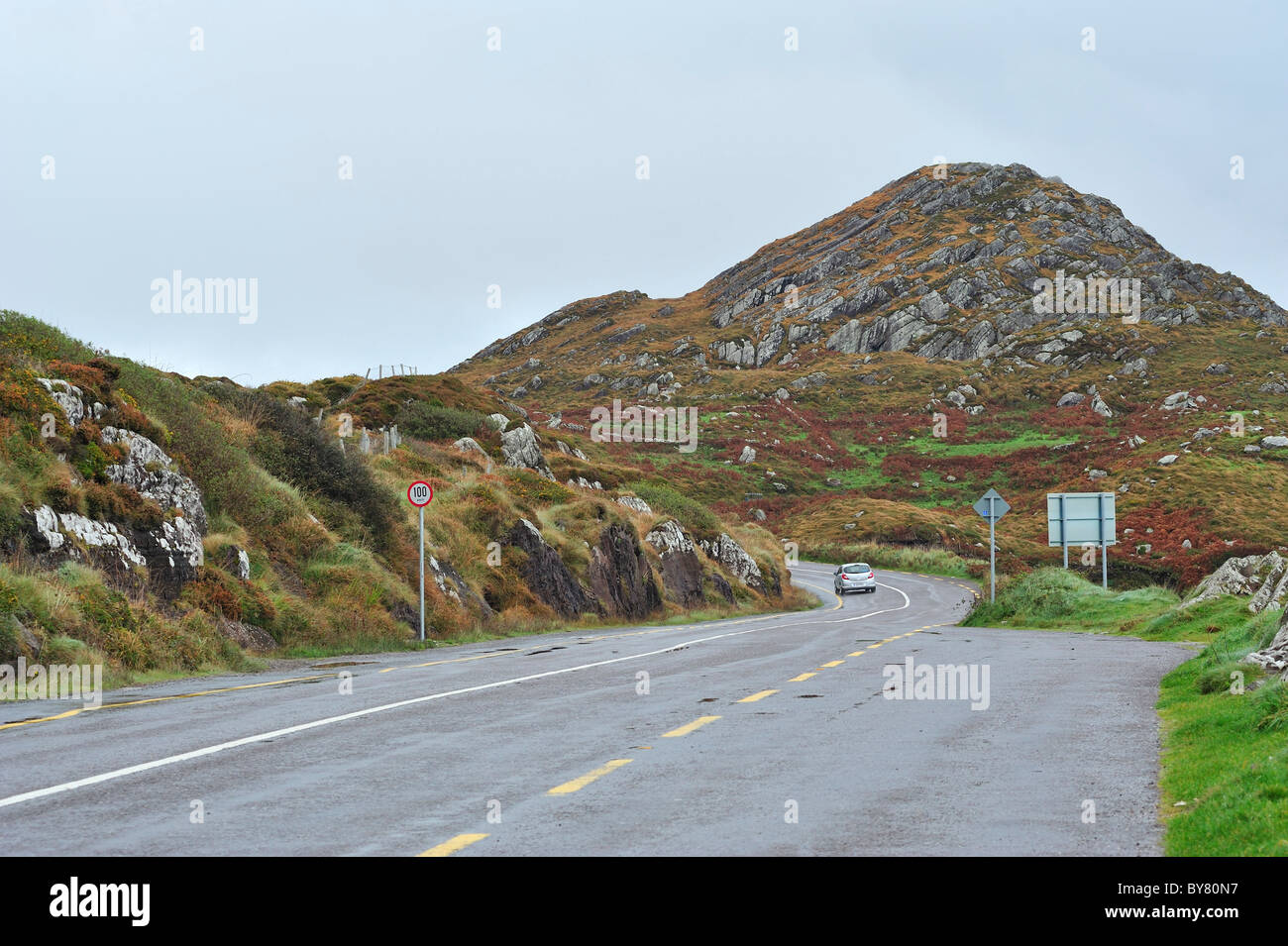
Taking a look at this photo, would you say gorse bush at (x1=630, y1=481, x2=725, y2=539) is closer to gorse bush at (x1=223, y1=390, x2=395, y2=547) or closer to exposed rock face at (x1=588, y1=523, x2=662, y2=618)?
exposed rock face at (x1=588, y1=523, x2=662, y2=618)

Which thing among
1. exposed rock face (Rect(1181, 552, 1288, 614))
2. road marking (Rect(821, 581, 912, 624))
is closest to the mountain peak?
road marking (Rect(821, 581, 912, 624))

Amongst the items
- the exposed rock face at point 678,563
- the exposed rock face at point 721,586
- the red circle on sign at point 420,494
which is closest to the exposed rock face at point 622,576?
the exposed rock face at point 678,563

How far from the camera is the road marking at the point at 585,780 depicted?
7.76 metres

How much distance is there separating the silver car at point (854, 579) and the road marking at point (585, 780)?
49252mm

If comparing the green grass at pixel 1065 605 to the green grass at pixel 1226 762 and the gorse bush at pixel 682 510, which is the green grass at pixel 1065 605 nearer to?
the green grass at pixel 1226 762

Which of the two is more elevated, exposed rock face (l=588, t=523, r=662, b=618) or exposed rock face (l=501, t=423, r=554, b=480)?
exposed rock face (l=501, t=423, r=554, b=480)

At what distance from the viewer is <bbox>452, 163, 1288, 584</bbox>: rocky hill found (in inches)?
2950

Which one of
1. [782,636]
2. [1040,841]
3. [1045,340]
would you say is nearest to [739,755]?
[1040,841]

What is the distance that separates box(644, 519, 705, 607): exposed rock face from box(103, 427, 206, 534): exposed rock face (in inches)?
949

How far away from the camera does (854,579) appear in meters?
57.3

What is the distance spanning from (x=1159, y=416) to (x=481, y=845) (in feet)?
321

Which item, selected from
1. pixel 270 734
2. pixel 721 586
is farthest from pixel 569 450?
pixel 270 734

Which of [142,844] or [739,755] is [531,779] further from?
[142,844]

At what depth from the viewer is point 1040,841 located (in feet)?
20.6
